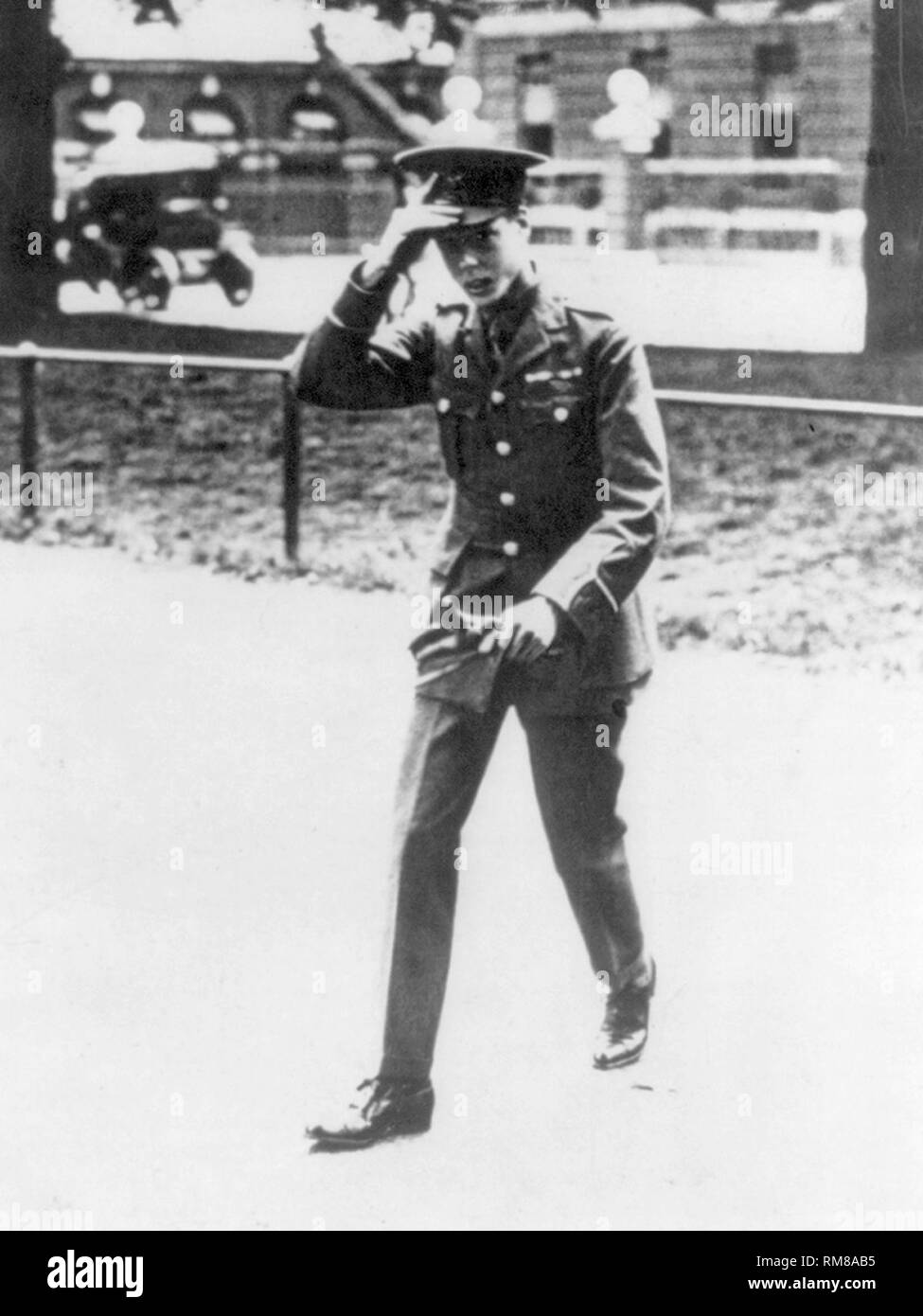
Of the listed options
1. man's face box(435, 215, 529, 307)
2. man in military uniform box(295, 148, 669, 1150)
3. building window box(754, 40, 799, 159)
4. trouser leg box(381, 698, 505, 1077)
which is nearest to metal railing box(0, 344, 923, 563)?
building window box(754, 40, 799, 159)

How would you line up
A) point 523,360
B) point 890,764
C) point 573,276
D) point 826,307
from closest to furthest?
point 523,360
point 573,276
point 890,764
point 826,307

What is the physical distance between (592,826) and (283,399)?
11.7 feet

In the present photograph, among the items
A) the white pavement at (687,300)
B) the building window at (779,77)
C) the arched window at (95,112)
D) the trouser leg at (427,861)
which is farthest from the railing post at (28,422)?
the trouser leg at (427,861)

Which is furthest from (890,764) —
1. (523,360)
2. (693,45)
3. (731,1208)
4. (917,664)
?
(693,45)

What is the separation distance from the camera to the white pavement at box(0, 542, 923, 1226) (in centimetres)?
380

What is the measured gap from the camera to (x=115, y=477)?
7.24 meters

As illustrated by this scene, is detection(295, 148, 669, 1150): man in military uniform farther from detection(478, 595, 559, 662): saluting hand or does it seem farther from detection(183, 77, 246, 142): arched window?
detection(183, 77, 246, 142): arched window

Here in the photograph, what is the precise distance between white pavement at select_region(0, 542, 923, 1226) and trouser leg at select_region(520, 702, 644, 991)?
18 cm

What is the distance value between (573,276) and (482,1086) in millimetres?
1797

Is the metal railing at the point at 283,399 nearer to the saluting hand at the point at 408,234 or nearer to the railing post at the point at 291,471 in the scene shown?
the railing post at the point at 291,471

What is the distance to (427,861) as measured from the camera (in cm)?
367

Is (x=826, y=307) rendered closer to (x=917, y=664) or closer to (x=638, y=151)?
(x=638, y=151)

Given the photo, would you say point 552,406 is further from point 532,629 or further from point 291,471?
point 291,471

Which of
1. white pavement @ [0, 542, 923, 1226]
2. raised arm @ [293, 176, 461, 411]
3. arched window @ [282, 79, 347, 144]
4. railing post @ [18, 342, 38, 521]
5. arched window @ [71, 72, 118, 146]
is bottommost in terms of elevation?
white pavement @ [0, 542, 923, 1226]
